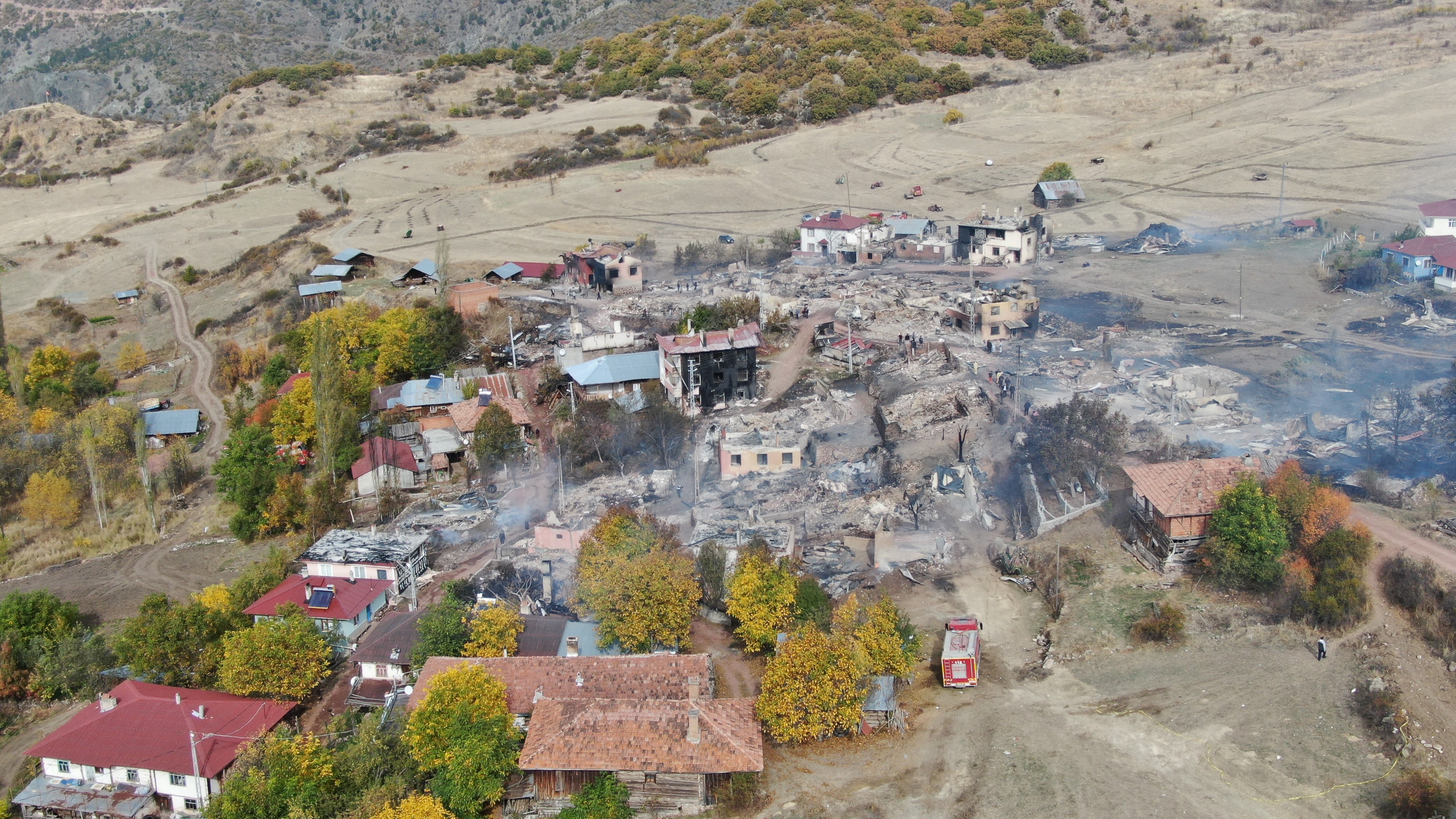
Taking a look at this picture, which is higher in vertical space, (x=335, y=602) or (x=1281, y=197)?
(x=1281, y=197)

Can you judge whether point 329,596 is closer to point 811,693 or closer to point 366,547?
point 366,547

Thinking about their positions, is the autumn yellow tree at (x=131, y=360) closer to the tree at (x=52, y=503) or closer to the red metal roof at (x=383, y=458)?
the tree at (x=52, y=503)

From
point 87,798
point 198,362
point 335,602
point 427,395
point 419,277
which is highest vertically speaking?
point 419,277

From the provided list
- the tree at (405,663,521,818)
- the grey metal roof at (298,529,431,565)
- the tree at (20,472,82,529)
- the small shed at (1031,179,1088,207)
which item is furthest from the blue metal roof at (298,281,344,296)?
the tree at (405,663,521,818)

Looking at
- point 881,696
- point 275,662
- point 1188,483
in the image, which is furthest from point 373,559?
point 1188,483

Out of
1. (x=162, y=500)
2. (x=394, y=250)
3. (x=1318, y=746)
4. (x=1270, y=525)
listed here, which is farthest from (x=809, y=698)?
(x=394, y=250)

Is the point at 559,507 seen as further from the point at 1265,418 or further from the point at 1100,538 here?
the point at 1265,418
